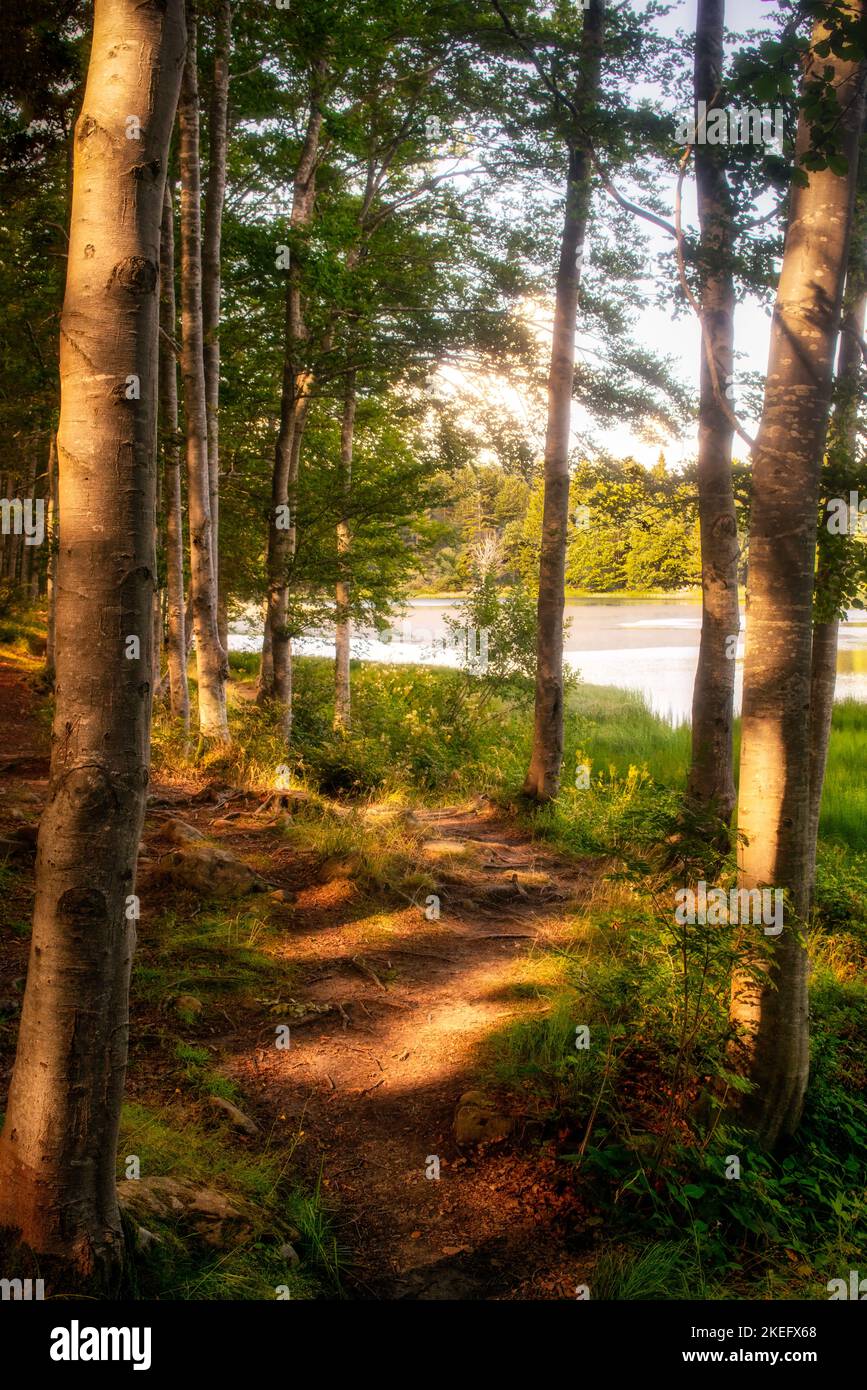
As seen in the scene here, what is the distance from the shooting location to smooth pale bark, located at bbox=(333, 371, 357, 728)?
1334 cm

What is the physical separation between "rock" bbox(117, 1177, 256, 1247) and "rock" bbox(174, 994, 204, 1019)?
62.6 inches

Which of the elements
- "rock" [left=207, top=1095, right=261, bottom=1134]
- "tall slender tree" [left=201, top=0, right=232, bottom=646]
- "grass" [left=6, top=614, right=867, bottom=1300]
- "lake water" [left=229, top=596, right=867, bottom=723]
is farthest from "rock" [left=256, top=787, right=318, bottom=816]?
"lake water" [left=229, top=596, right=867, bottom=723]

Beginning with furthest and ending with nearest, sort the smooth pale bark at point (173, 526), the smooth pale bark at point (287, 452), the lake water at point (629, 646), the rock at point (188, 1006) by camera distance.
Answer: the lake water at point (629, 646) → the smooth pale bark at point (287, 452) → the smooth pale bark at point (173, 526) → the rock at point (188, 1006)

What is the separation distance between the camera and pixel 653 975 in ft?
13.7

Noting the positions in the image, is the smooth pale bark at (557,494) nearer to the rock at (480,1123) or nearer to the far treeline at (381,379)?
the far treeline at (381,379)

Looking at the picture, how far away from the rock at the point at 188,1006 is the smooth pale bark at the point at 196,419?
20.0ft

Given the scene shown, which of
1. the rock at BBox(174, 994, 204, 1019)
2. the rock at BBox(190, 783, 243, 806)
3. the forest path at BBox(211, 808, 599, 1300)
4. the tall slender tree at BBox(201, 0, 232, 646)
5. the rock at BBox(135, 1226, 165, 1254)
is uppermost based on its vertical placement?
the tall slender tree at BBox(201, 0, 232, 646)

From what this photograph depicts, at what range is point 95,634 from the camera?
2381 mm

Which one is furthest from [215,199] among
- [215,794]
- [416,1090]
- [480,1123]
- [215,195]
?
[480,1123]

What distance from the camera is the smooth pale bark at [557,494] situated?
10.1 m

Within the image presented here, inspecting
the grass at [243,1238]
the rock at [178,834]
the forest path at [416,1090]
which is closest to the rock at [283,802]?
the rock at [178,834]

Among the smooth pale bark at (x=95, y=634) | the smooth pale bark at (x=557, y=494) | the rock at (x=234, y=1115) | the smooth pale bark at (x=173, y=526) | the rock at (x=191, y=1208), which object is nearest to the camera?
the smooth pale bark at (x=95, y=634)

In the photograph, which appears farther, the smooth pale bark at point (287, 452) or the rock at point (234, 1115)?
the smooth pale bark at point (287, 452)

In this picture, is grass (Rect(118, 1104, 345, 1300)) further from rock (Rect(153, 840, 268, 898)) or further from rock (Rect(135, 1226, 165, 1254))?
rock (Rect(153, 840, 268, 898))
